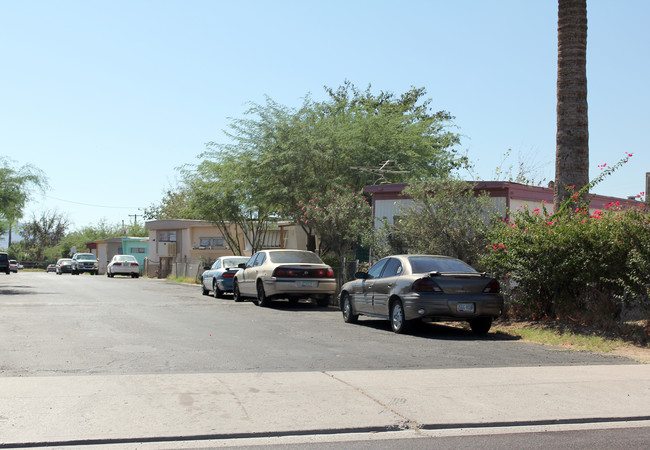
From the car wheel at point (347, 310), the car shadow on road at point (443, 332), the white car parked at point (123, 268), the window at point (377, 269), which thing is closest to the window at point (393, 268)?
the window at point (377, 269)

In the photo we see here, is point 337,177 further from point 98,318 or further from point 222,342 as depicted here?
point 222,342

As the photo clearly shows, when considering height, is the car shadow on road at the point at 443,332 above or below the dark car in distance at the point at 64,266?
below

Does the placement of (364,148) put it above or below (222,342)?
above

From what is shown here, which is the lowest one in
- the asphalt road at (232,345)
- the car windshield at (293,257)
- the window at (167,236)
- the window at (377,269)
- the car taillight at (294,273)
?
the asphalt road at (232,345)

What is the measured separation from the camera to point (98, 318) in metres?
15.7

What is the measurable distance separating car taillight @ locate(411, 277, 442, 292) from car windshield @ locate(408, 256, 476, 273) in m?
0.51

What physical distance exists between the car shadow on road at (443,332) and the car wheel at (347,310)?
0.50ft

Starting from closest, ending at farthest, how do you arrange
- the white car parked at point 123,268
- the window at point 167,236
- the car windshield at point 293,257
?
1. the car windshield at point 293,257
2. the white car parked at point 123,268
3. the window at point 167,236

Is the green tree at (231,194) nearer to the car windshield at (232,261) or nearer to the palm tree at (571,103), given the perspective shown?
the car windshield at (232,261)

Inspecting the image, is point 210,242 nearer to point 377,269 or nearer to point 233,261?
point 233,261

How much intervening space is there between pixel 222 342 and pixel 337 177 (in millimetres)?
15243

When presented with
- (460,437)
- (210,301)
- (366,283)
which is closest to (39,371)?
(460,437)

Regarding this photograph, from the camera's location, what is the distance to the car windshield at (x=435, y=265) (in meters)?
13.3

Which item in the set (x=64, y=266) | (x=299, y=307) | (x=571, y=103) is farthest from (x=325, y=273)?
(x=64, y=266)
